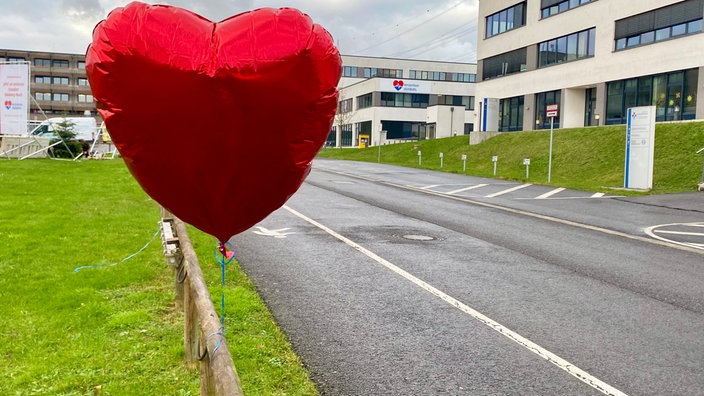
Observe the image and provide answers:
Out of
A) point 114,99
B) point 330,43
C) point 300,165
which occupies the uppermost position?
point 330,43

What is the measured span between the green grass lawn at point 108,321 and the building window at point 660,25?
32.0 meters

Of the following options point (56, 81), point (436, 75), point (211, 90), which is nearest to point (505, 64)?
point (436, 75)

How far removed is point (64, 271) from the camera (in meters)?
7.59


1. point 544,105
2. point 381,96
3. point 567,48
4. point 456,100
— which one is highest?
point 456,100

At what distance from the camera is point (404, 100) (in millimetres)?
83250

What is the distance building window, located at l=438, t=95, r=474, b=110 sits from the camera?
278 ft

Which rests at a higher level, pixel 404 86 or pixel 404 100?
pixel 404 86

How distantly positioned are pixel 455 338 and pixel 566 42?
4213 cm

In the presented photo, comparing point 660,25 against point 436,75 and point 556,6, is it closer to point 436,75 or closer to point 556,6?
point 556,6

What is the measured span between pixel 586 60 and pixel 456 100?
45948mm

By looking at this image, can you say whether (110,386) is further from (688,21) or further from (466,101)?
(466,101)

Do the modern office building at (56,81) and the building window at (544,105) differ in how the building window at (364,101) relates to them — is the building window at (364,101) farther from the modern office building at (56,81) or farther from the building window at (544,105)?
the modern office building at (56,81)

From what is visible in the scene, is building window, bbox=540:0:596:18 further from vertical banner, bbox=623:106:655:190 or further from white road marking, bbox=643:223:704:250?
white road marking, bbox=643:223:704:250

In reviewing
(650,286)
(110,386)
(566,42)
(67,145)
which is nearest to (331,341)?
(110,386)
